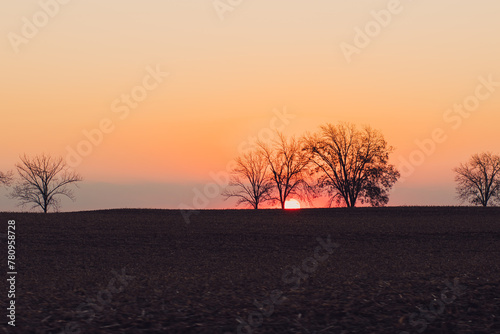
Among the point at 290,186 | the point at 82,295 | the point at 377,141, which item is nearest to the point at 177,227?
the point at 82,295

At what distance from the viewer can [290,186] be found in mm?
72625

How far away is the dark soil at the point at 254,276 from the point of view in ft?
37.8

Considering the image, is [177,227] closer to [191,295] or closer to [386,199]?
[191,295]

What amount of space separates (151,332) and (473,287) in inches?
327

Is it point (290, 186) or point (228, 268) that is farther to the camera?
point (290, 186)

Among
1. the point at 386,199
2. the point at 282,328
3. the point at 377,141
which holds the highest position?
the point at 377,141

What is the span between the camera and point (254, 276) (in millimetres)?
17531

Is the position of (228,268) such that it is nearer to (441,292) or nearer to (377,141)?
(441,292)

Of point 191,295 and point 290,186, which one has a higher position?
point 290,186

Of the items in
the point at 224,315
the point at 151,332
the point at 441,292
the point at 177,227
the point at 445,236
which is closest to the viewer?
the point at 151,332

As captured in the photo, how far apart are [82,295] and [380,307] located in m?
7.59

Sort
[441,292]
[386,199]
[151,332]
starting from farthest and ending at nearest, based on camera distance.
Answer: [386,199], [441,292], [151,332]

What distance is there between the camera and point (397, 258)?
2483 cm

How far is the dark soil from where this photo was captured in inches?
453
